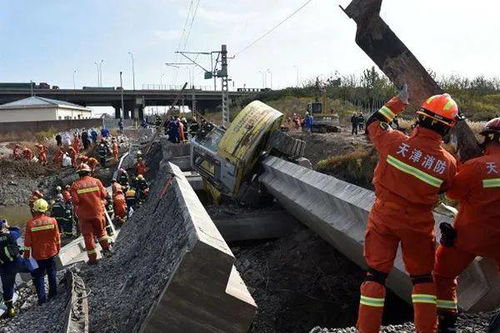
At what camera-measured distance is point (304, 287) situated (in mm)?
7246

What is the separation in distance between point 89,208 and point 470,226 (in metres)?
6.43

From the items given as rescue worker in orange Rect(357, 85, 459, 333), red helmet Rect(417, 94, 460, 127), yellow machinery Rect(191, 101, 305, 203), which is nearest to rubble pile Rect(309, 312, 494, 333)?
rescue worker in orange Rect(357, 85, 459, 333)

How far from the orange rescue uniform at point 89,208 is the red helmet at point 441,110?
620cm

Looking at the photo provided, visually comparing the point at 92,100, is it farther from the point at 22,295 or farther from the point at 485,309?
the point at 485,309

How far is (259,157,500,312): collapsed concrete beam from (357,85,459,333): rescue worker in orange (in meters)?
0.59

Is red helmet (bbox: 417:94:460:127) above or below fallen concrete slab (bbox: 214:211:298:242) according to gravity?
above

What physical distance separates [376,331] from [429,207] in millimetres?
975

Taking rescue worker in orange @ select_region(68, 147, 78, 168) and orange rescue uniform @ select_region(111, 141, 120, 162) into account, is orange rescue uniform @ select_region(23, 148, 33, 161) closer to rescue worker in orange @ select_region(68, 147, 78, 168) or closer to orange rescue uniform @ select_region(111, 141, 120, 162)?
rescue worker in orange @ select_region(68, 147, 78, 168)

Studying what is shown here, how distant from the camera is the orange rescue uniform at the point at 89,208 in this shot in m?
8.41

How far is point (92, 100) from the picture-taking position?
3017 inches

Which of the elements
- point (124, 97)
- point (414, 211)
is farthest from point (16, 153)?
point (124, 97)

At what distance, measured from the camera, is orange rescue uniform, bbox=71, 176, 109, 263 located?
331 inches

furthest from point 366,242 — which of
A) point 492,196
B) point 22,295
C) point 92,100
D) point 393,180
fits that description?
point 92,100

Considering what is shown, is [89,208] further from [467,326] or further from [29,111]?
[29,111]
